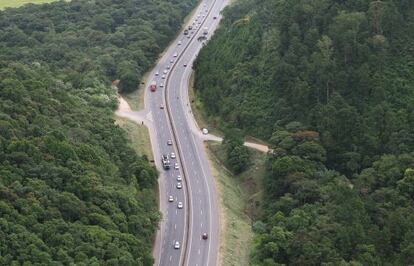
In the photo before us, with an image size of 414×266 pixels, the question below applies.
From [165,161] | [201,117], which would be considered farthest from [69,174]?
[201,117]

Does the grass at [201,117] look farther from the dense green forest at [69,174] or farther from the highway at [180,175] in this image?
the dense green forest at [69,174]

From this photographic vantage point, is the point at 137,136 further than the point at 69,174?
Yes

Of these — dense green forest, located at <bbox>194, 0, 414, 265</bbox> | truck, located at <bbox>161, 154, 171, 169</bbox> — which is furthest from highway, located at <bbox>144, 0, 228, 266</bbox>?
dense green forest, located at <bbox>194, 0, 414, 265</bbox>

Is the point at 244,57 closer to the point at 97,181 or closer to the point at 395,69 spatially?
the point at 395,69

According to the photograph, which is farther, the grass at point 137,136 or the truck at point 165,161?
the grass at point 137,136

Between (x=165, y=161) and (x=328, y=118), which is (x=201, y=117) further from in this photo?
(x=328, y=118)

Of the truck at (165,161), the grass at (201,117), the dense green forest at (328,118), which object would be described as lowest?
the grass at (201,117)

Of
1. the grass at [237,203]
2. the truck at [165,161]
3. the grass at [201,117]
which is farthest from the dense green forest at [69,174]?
the grass at [201,117]
